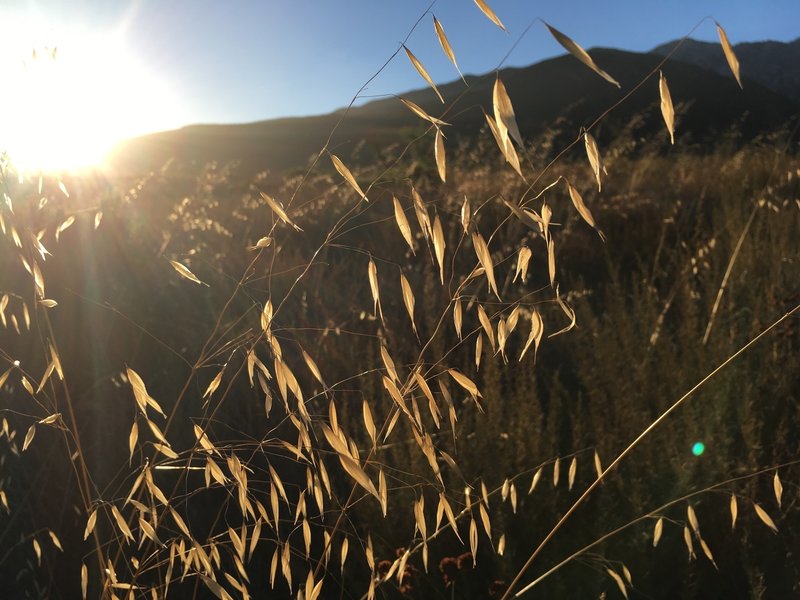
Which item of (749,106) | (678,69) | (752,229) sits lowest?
(752,229)

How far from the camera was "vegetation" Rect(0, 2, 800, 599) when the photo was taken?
1.10 m

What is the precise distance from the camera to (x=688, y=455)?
74.7 inches

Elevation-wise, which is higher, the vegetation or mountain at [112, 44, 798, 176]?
mountain at [112, 44, 798, 176]

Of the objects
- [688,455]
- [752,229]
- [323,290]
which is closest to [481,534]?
[688,455]

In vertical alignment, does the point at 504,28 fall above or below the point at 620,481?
above

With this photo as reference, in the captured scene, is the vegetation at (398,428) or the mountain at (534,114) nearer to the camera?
the vegetation at (398,428)

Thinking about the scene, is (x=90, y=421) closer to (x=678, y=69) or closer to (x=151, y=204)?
(x=151, y=204)

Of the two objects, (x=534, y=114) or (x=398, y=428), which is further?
(x=534, y=114)

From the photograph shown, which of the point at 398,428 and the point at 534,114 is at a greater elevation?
the point at 534,114

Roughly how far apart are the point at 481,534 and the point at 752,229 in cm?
236

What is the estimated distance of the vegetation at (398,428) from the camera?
43.5 inches

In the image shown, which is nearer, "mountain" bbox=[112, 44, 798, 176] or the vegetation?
the vegetation

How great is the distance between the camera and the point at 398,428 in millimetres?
2141

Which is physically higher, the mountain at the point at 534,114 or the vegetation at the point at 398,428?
the mountain at the point at 534,114
